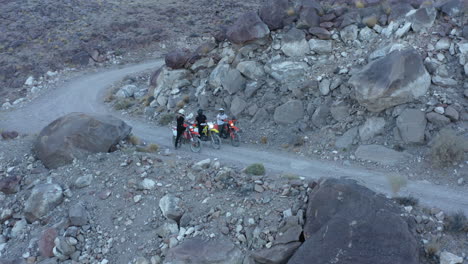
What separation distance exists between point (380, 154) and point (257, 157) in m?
A: 4.97

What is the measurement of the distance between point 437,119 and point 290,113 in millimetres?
6558

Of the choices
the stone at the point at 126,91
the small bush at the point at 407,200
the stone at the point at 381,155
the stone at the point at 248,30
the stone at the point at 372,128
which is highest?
the stone at the point at 248,30

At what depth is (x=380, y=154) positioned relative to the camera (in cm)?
1482

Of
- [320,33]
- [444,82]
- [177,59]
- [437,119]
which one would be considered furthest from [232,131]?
[444,82]

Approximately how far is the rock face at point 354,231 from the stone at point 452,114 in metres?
6.94

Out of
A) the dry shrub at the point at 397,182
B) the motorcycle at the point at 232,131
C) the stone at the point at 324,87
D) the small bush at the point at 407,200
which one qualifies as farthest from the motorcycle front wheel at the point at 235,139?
the small bush at the point at 407,200

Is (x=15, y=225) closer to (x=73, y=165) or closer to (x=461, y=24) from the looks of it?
(x=73, y=165)

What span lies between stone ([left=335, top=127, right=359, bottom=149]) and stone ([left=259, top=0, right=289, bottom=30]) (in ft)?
26.3

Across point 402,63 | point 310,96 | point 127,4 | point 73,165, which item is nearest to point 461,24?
point 402,63

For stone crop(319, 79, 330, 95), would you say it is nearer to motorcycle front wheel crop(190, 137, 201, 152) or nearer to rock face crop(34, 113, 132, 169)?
motorcycle front wheel crop(190, 137, 201, 152)

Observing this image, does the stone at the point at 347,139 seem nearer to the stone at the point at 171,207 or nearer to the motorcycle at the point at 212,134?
the motorcycle at the point at 212,134

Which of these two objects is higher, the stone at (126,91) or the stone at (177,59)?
the stone at (177,59)

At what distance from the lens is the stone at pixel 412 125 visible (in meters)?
14.7

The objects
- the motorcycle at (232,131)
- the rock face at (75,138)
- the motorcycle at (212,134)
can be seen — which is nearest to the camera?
the rock face at (75,138)
